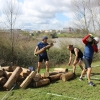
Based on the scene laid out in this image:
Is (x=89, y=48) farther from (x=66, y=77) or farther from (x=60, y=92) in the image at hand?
(x=60, y=92)

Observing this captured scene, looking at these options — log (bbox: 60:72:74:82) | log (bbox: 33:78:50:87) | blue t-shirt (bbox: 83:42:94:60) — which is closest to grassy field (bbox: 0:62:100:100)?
log (bbox: 33:78:50:87)

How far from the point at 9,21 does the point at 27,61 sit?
12.2ft

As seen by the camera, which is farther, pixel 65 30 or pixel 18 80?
pixel 65 30

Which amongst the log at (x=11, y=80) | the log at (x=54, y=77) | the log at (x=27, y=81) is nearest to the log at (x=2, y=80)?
the log at (x=11, y=80)

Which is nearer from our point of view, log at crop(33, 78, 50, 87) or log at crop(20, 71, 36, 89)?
log at crop(20, 71, 36, 89)

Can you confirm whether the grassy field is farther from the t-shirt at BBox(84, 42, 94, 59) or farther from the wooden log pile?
the t-shirt at BBox(84, 42, 94, 59)

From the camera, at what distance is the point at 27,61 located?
16.8 metres

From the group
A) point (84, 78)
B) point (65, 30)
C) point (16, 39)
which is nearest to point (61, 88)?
point (84, 78)

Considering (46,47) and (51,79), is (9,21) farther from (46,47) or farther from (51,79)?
(51,79)

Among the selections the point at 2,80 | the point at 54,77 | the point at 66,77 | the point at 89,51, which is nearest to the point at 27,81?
the point at 2,80

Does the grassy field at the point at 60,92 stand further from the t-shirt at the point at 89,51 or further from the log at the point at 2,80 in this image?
the t-shirt at the point at 89,51

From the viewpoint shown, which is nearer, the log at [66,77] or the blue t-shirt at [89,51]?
the blue t-shirt at [89,51]

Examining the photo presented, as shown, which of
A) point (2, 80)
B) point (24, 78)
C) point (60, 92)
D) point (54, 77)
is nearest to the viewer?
point (60, 92)

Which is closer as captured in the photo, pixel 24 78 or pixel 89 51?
pixel 89 51
